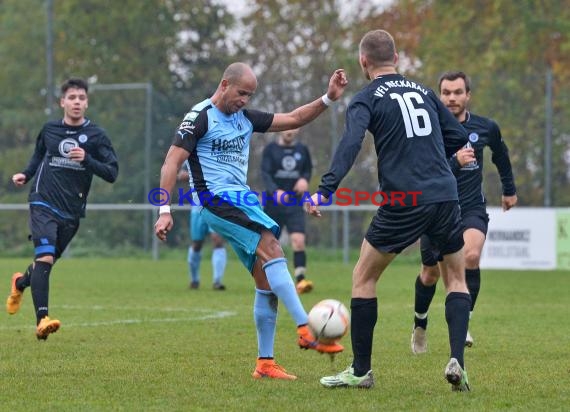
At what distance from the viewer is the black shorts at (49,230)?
380 inches

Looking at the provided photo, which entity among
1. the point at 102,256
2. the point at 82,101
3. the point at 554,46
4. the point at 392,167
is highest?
the point at 554,46

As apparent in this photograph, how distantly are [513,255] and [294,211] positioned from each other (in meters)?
6.87

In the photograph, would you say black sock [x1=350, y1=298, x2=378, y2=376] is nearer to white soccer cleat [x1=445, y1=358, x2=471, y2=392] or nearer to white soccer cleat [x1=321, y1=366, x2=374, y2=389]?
white soccer cleat [x1=321, y1=366, x2=374, y2=389]

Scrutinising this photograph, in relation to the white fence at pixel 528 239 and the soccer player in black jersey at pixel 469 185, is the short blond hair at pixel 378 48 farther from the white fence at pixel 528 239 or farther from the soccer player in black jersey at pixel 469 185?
the white fence at pixel 528 239

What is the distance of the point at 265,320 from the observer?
7.53m

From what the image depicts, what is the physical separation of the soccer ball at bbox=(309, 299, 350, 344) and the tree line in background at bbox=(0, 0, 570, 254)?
15.3 metres

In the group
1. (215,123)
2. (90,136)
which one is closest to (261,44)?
(90,136)

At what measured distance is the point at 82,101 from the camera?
9977 millimetres

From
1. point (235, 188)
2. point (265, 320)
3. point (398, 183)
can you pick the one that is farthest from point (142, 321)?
point (398, 183)

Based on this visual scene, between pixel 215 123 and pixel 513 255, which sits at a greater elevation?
pixel 215 123

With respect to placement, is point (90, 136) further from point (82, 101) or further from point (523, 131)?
point (523, 131)

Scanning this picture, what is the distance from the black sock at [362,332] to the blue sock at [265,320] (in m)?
0.85

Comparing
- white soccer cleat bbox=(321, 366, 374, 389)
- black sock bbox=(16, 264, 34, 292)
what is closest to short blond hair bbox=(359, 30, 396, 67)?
white soccer cleat bbox=(321, 366, 374, 389)

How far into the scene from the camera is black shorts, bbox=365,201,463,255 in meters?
6.67
